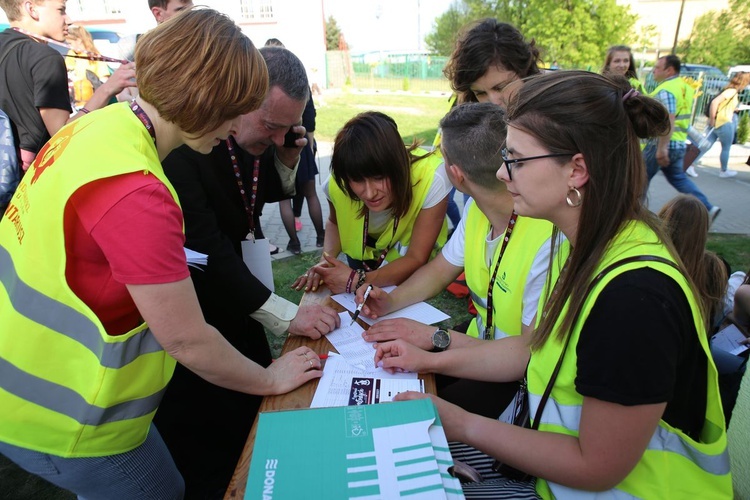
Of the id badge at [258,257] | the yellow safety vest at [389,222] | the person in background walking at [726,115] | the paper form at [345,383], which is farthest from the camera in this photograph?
the person in background walking at [726,115]

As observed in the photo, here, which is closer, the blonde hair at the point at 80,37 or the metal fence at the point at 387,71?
the blonde hair at the point at 80,37

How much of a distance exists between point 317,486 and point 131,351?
55 cm

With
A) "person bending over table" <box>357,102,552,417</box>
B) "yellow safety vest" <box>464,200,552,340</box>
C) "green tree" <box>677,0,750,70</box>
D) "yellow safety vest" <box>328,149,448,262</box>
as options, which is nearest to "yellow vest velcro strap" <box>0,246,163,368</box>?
"person bending over table" <box>357,102,552,417</box>

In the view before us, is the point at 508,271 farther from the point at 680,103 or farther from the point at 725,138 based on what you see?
the point at 725,138

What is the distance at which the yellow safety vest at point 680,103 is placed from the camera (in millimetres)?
5754

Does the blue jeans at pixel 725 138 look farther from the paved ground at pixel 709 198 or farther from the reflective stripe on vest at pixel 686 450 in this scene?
the reflective stripe on vest at pixel 686 450

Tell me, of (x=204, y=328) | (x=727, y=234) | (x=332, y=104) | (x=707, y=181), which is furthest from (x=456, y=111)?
(x=332, y=104)

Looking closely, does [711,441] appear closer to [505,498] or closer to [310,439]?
[505,498]

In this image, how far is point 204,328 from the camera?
46.9 inches

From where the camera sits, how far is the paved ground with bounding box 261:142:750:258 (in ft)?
19.0

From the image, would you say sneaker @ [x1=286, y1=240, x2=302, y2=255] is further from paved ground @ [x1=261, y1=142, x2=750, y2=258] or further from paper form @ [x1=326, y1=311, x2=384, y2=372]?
paper form @ [x1=326, y1=311, x2=384, y2=372]

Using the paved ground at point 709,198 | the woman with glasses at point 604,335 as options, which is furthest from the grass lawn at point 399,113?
the woman with glasses at point 604,335

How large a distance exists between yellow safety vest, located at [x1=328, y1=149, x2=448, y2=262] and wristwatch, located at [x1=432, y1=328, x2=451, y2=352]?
39.4 inches

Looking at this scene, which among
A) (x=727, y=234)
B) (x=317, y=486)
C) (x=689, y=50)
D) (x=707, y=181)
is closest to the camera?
(x=317, y=486)
